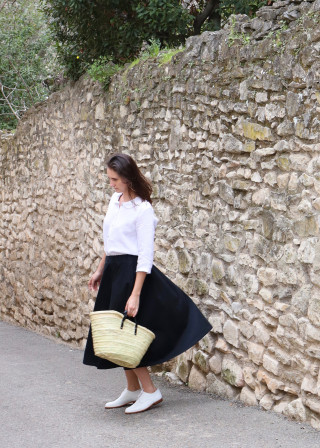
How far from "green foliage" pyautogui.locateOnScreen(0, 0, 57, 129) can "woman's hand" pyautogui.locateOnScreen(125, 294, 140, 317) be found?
10679 mm

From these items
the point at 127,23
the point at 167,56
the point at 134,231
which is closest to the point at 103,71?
the point at 127,23

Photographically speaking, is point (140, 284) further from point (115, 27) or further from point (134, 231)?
point (115, 27)

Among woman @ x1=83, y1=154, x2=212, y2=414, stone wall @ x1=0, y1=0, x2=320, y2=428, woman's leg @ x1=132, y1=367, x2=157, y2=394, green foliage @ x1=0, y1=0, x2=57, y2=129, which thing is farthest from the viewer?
green foliage @ x1=0, y1=0, x2=57, y2=129

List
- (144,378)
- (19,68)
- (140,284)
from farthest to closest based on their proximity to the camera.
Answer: (19,68) → (144,378) → (140,284)

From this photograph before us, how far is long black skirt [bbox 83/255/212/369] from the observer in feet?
16.2

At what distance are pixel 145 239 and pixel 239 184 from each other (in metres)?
0.89

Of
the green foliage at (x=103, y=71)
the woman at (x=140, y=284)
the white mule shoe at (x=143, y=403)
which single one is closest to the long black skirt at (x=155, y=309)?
the woman at (x=140, y=284)

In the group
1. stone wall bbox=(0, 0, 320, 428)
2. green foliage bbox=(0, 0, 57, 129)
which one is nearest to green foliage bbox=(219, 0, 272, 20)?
stone wall bbox=(0, 0, 320, 428)

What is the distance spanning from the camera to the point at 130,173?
16.1 feet

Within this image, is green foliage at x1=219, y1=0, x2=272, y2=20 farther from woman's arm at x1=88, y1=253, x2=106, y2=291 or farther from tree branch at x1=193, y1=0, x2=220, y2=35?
woman's arm at x1=88, y1=253, x2=106, y2=291

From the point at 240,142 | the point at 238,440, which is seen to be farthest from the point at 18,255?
the point at 238,440

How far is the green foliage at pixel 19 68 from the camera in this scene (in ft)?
49.8

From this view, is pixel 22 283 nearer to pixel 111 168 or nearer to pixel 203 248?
pixel 203 248

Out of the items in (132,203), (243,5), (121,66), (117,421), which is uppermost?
(243,5)
